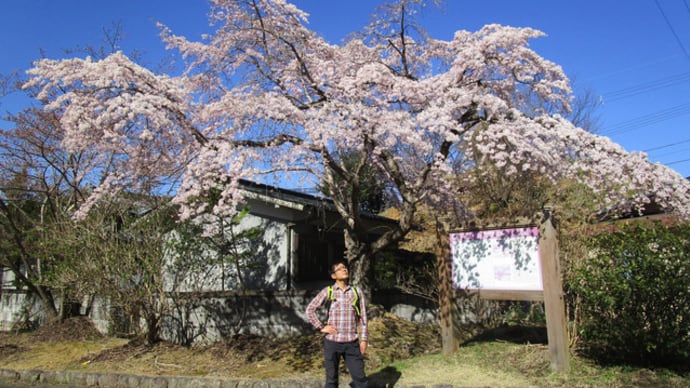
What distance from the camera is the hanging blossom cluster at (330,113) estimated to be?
8602 millimetres

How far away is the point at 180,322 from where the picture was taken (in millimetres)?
11383

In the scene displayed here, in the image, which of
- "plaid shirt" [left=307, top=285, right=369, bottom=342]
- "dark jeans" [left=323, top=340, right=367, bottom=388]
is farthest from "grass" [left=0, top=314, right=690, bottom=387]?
"plaid shirt" [left=307, top=285, right=369, bottom=342]

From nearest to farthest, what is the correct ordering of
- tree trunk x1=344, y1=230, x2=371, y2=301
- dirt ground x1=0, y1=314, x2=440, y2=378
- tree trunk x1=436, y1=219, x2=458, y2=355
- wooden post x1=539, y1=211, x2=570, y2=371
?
wooden post x1=539, y1=211, x2=570, y2=371, tree trunk x1=436, y1=219, x2=458, y2=355, dirt ground x1=0, y1=314, x2=440, y2=378, tree trunk x1=344, y1=230, x2=371, y2=301

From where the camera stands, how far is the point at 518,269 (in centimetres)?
747

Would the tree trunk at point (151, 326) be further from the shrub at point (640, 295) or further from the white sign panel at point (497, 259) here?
the shrub at point (640, 295)

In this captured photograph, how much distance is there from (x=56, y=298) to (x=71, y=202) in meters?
2.96

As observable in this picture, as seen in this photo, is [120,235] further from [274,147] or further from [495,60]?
[495,60]

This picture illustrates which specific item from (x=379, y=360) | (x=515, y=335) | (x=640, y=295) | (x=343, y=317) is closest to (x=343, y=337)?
(x=343, y=317)

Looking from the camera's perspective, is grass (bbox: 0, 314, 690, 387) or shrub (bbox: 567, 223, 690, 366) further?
grass (bbox: 0, 314, 690, 387)

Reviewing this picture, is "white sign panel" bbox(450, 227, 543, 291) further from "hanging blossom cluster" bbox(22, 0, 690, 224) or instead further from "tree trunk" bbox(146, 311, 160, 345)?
"tree trunk" bbox(146, 311, 160, 345)

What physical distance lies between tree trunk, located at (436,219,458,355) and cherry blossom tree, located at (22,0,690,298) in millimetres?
1058

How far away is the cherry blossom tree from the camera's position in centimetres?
862

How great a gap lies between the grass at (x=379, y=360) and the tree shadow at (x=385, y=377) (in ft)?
0.05

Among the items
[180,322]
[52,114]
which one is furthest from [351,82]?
[52,114]
